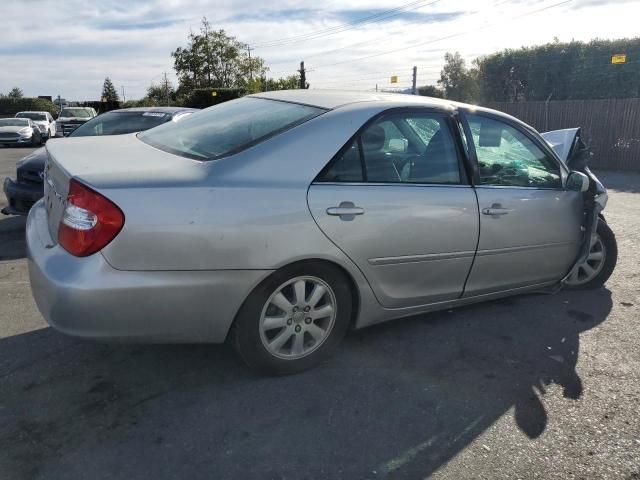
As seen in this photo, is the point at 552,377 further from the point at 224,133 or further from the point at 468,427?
the point at 224,133

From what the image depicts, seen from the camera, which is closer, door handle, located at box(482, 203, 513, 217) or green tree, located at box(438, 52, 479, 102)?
door handle, located at box(482, 203, 513, 217)

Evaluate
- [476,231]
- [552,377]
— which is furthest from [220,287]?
[552,377]

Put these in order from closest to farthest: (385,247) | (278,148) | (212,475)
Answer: (212,475) → (278,148) → (385,247)

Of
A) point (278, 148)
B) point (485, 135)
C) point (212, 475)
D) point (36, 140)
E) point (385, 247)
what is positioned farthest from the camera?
point (36, 140)

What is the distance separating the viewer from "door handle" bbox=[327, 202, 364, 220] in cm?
296

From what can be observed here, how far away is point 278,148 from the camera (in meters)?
2.92

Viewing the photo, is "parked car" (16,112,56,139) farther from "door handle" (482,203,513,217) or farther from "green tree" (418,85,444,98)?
"door handle" (482,203,513,217)

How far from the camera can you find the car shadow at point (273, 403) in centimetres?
241

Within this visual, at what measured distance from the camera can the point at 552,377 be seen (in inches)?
127

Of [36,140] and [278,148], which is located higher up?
[278,148]

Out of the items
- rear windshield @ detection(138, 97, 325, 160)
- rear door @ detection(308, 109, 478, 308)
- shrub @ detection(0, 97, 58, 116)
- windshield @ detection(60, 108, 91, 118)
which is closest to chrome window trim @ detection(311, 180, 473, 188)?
rear door @ detection(308, 109, 478, 308)

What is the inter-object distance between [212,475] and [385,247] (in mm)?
1528

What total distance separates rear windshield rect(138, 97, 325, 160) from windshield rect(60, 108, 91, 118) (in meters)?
26.9

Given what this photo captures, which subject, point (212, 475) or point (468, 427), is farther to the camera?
point (468, 427)
